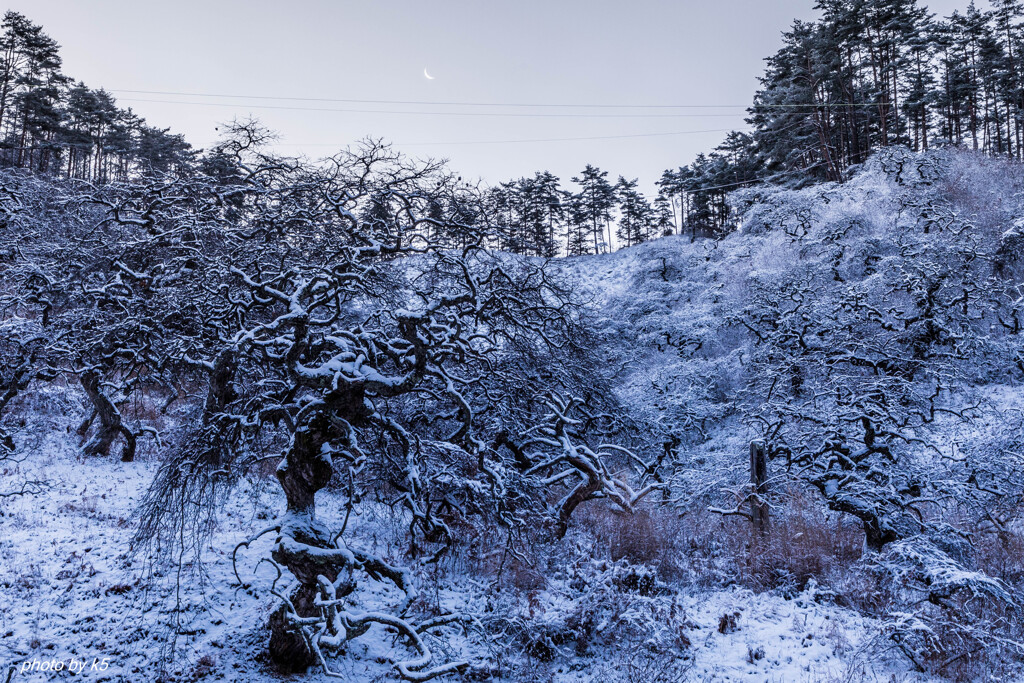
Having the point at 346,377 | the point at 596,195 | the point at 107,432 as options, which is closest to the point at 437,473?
the point at 346,377

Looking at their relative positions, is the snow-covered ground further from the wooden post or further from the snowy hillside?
the wooden post

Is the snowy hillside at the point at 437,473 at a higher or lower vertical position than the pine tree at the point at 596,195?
lower

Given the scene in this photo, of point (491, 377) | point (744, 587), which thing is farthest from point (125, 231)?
point (744, 587)

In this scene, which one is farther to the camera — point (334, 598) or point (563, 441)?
point (563, 441)

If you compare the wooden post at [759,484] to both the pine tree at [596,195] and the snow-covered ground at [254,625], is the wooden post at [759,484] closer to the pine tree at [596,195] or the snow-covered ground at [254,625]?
the snow-covered ground at [254,625]

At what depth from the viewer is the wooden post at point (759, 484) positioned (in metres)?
9.98

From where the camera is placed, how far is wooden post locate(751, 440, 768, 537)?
9.98 metres

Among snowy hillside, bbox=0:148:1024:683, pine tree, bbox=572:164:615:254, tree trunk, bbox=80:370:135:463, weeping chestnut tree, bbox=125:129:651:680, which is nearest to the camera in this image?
weeping chestnut tree, bbox=125:129:651:680

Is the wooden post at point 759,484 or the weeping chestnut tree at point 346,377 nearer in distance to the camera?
the weeping chestnut tree at point 346,377

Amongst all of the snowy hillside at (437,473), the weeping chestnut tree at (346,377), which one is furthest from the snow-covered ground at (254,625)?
the weeping chestnut tree at (346,377)

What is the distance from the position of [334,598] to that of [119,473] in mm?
10462

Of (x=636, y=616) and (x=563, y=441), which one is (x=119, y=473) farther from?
(x=636, y=616)

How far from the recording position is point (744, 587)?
8.70 meters

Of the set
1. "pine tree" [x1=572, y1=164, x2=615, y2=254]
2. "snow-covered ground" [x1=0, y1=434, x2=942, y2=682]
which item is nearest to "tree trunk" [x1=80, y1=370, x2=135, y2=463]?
"snow-covered ground" [x1=0, y1=434, x2=942, y2=682]
